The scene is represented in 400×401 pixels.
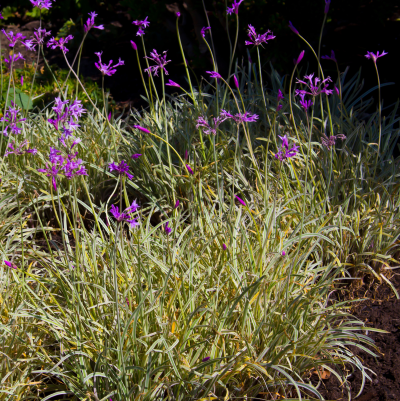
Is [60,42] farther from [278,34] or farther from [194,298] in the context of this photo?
[278,34]

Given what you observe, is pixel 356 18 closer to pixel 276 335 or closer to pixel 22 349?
pixel 276 335

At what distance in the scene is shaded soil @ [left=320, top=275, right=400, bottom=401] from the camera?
5.71ft

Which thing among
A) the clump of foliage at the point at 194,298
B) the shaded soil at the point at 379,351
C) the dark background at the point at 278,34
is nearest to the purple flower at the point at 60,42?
the clump of foliage at the point at 194,298

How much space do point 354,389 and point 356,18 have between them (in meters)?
3.64

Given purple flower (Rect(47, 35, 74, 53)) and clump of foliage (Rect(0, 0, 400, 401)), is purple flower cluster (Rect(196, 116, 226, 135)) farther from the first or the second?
purple flower (Rect(47, 35, 74, 53))

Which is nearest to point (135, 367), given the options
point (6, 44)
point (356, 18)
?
point (356, 18)

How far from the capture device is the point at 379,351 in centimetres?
183

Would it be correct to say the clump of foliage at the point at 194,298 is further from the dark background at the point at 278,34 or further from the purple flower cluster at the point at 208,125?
the dark background at the point at 278,34

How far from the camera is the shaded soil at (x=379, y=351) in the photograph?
5.71 ft

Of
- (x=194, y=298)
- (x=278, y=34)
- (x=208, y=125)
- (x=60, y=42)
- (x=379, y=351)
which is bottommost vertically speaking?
(x=379, y=351)

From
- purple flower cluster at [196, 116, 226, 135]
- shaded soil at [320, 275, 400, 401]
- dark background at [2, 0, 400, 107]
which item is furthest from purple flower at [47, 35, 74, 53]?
dark background at [2, 0, 400, 107]

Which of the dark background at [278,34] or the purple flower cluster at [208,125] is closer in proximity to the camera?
the purple flower cluster at [208,125]

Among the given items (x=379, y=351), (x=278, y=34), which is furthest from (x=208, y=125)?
(x=278, y=34)

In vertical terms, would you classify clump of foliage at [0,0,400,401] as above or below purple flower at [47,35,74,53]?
below
